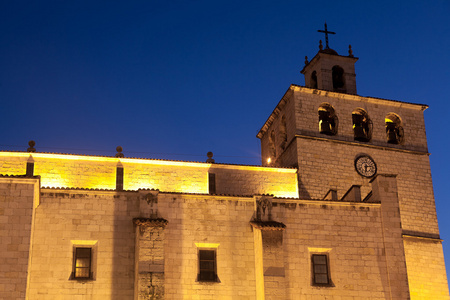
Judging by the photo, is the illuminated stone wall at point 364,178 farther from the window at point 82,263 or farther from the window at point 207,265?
the window at point 82,263

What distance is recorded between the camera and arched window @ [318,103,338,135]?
38.9 metres

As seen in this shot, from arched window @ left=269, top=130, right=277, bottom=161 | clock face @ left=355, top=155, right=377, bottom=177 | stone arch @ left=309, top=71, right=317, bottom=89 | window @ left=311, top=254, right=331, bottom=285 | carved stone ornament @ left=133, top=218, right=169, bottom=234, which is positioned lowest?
window @ left=311, top=254, right=331, bottom=285

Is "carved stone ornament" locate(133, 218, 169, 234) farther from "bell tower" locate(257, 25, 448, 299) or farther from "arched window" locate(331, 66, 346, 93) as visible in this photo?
"arched window" locate(331, 66, 346, 93)

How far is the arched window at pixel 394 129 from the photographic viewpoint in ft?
131

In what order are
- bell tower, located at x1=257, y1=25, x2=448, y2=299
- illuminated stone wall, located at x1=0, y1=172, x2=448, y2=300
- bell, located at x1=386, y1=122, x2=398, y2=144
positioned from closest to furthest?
illuminated stone wall, located at x1=0, y1=172, x2=448, y2=300
bell tower, located at x1=257, y1=25, x2=448, y2=299
bell, located at x1=386, y1=122, x2=398, y2=144

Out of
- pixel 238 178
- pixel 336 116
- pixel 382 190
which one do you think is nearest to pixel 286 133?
pixel 336 116

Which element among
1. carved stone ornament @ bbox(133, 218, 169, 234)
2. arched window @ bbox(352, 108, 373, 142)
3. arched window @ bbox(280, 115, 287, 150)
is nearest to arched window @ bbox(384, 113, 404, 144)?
arched window @ bbox(352, 108, 373, 142)

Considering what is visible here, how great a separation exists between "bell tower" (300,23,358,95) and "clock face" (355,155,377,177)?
4856mm

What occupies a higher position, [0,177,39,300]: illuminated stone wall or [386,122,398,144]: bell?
[386,122,398,144]: bell

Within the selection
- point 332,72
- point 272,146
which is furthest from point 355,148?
point 332,72

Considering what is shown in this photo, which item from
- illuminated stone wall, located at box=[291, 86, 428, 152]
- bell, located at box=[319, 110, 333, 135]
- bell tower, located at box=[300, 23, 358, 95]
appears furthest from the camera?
bell tower, located at box=[300, 23, 358, 95]

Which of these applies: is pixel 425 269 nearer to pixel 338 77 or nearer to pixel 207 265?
pixel 207 265

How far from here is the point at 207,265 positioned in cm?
2845

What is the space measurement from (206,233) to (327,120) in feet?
44.9
